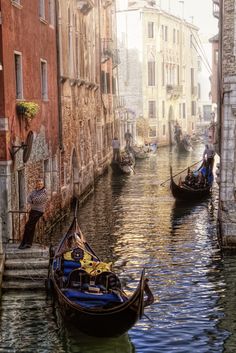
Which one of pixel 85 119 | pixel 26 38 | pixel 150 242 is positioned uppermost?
pixel 26 38

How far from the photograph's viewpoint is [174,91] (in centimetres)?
4559

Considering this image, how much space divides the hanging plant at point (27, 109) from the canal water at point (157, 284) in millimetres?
3308

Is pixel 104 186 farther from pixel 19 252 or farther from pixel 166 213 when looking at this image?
pixel 19 252

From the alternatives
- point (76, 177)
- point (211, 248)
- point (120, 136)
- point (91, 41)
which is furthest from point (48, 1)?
point (120, 136)

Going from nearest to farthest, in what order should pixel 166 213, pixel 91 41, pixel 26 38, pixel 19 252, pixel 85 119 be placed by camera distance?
pixel 19 252 → pixel 26 38 → pixel 166 213 → pixel 85 119 → pixel 91 41

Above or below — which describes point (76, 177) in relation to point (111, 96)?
below

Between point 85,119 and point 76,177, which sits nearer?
point 76,177

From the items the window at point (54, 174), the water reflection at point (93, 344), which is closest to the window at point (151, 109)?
the window at point (54, 174)

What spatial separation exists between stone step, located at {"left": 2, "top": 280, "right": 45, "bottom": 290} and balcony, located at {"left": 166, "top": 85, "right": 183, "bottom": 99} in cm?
3484

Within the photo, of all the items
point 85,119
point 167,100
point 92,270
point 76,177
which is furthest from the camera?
point 167,100

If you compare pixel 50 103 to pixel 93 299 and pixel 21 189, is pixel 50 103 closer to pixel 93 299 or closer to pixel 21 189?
pixel 21 189

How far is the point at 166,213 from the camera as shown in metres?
18.9

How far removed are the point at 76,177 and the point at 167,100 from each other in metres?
25.5

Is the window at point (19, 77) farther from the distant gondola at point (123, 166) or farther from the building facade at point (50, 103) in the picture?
the distant gondola at point (123, 166)
